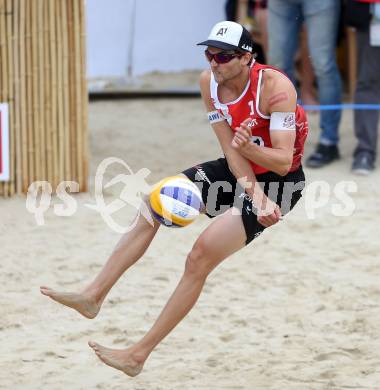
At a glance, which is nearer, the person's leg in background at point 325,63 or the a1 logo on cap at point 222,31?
the a1 logo on cap at point 222,31

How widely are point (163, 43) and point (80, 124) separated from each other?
11.5 ft

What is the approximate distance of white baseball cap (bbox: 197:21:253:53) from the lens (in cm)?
488

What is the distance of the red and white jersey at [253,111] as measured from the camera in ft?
16.4

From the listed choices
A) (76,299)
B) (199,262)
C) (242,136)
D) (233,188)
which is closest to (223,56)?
(242,136)

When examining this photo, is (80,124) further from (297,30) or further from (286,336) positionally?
(286,336)

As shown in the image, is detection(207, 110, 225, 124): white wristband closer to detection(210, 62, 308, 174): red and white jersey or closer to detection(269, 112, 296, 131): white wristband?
detection(210, 62, 308, 174): red and white jersey

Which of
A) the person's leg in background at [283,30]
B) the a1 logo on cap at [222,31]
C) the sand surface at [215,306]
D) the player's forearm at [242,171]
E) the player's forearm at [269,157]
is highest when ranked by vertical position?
the a1 logo on cap at [222,31]

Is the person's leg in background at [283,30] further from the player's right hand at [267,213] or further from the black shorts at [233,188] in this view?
the player's right hand at [267,213]

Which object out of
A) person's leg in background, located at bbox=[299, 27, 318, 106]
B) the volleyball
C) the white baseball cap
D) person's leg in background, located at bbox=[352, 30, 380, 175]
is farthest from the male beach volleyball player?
person's leg in background, located at bbox=[299, 27, 318, 106]

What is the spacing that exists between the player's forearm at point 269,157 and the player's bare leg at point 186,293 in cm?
33

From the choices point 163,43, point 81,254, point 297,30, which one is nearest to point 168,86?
point 163,43

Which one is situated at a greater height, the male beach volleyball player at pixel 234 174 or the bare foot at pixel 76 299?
the male beach volleyball player at pixel 234 174

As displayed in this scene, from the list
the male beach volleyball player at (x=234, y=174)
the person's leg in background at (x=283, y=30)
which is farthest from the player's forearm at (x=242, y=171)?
the person's leg in background at (x=283, y=30)

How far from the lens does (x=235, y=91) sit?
5.06 meters
